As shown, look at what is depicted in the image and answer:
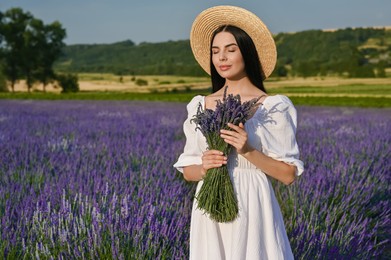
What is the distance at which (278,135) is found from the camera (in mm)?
2215

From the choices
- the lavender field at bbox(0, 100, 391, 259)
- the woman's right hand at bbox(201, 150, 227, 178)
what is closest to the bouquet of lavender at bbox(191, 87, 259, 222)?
the woman's right hand at bbox(201, 150, 227, 178)

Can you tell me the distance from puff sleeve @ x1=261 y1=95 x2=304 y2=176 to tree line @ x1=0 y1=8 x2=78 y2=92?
2284 inches

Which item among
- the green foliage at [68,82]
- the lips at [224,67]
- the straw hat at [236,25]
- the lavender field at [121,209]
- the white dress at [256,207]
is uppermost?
the straw hat at [236,25]

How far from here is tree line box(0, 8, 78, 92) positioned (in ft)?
189

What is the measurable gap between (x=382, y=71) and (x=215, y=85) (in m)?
37.8

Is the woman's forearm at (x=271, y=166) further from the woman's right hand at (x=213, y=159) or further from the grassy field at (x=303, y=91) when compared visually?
the grassy field at (x=303, y=91)

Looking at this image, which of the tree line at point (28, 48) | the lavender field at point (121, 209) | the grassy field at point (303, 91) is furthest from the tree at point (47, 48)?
the lavender field at point (121, 209)

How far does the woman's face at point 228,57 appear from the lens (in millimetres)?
2383

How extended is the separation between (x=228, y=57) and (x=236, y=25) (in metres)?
0.16

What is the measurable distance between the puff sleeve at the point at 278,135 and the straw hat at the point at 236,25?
0.33 metres

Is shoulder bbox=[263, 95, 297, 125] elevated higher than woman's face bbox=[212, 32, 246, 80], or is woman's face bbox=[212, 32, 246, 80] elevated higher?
woman's face bbox=[212, 32, 246, 80]

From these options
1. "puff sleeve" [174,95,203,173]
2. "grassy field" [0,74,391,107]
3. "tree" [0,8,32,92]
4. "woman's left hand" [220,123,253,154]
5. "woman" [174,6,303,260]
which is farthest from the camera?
"tree" [0,8,32,92]

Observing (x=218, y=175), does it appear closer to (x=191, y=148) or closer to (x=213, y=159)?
(x=213, y=159)

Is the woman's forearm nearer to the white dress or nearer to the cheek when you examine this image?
the white dress
